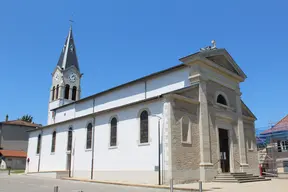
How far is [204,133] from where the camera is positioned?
66.6 feet

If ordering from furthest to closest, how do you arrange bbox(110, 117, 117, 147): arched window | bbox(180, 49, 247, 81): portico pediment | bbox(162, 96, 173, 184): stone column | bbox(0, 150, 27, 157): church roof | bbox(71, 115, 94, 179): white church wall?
bbox(0, 150, 27, 157): church roof, bbox(71, 115, 94, 179): white church wall, bbox(110, 117, 117, 147): arched window, bbox(180, 49, 247, 81): portico pediment, bbox(162, 96, 173, 184): stone column

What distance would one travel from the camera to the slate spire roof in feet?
139

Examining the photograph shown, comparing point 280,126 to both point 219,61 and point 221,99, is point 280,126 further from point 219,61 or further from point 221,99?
point 219,61

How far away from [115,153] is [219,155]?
27.3 feet

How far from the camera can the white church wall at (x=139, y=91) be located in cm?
2231

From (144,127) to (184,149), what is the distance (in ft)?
11.2

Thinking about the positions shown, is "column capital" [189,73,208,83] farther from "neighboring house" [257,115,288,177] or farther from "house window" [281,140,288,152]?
"house window" [281,140,288,152]

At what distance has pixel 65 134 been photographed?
95.0 ft

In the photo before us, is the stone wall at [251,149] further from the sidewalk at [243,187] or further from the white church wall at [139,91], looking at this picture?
the white church wall at [139,91]

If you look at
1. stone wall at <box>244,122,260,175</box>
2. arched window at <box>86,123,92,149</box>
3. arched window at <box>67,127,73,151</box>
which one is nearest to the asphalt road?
arched window at <box>86,123,92,149</box>

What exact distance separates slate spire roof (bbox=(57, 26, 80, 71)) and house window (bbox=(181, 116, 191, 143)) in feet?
90.5

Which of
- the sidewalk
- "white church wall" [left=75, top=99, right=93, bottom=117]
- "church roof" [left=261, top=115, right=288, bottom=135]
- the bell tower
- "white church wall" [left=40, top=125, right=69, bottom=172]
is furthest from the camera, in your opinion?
the bell tower

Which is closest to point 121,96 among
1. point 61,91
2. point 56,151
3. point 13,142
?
point 56,151

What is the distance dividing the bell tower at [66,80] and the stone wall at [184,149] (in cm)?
2560
